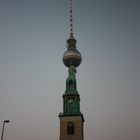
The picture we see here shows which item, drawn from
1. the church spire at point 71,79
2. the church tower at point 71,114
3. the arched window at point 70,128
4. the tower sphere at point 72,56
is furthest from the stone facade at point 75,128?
the tower sphere at point 72,56

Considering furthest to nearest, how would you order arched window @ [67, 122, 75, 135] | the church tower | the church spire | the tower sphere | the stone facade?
the tower sphere → the church spire → arched window @ [67, 122, 75, 135] → the church tower → the stone facade

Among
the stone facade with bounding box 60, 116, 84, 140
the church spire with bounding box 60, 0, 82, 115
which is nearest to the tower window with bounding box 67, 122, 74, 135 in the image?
the stone facade with bounding box 60, 116, 84, 140

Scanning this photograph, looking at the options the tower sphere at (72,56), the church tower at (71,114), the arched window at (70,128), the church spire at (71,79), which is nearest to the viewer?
the church tower at (71,114)

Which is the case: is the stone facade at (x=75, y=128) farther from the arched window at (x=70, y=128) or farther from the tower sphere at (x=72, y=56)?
the tower sphere at (x=72, y=56)

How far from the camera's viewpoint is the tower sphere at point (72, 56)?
8650 cm

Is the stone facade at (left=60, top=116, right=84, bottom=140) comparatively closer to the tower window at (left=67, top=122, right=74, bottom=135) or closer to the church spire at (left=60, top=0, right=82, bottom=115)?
the tower window at (left=67, top=122, right=74, bottom=135)

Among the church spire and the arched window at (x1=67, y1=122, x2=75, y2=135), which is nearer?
the arched window at (x1=67, y1=122, x2=75, y2=135)

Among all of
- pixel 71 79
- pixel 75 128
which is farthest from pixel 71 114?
pixel 71 79

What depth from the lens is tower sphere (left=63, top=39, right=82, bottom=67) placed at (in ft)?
284

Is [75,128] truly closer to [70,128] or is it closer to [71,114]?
[70,128]

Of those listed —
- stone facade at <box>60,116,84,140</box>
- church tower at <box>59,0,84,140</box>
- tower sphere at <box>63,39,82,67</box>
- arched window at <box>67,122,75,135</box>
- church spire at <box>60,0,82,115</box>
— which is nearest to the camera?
stone facade at <box>60,116,84,140</box>

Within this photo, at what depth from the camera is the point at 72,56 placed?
86.2 metres

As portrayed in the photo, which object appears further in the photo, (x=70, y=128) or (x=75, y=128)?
(x=70, y=128)

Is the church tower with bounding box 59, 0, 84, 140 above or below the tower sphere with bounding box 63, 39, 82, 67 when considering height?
below
